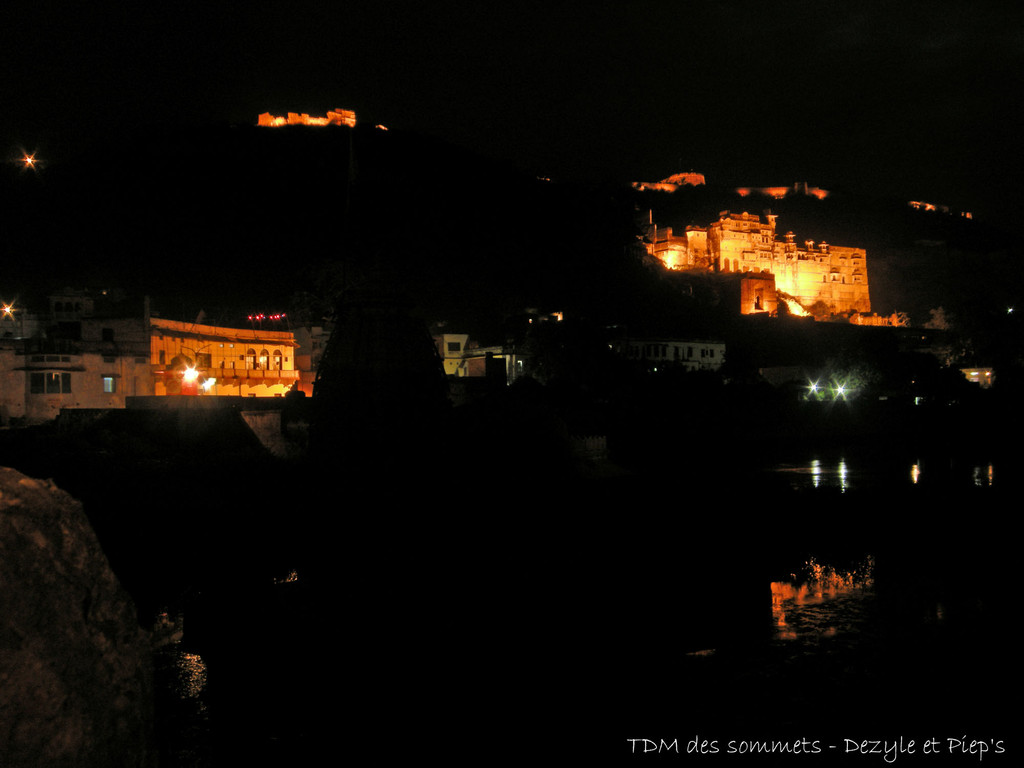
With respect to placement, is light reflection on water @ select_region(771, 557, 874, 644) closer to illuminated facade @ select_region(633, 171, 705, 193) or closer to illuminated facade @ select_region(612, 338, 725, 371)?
illuminated facade @ select_region(612, 338, 725, 371)

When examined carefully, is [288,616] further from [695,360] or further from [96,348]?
[695,360]

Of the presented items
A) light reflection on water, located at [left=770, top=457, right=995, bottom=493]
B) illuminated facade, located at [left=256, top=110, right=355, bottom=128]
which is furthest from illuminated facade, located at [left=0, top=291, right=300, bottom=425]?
illuminated facade, located at [left=256, top=110, right=355, bottom=128]

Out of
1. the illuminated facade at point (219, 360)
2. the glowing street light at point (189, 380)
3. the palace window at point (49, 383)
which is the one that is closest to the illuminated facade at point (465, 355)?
the illuminated facade at point (219, 360)

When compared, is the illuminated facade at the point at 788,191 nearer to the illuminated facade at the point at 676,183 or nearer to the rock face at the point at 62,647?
the illuminated facade at the point at 676,183

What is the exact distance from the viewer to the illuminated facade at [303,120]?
146875 millimetres

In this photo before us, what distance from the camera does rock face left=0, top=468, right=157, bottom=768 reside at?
18.2ft

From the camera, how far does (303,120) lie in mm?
149000

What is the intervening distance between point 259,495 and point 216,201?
302 feet

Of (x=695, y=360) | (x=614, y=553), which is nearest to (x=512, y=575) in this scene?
(x=614, y=553)

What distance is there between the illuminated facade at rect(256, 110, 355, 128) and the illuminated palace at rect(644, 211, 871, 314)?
7173 centimetres

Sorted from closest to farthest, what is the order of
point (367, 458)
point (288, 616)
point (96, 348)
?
1. point (288, 616)
2. point (367, 458)
3. point (96, 348)

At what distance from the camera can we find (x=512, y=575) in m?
22.7

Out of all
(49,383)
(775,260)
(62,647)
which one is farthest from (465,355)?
(775,260)

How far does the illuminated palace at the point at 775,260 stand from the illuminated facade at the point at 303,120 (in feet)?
235
